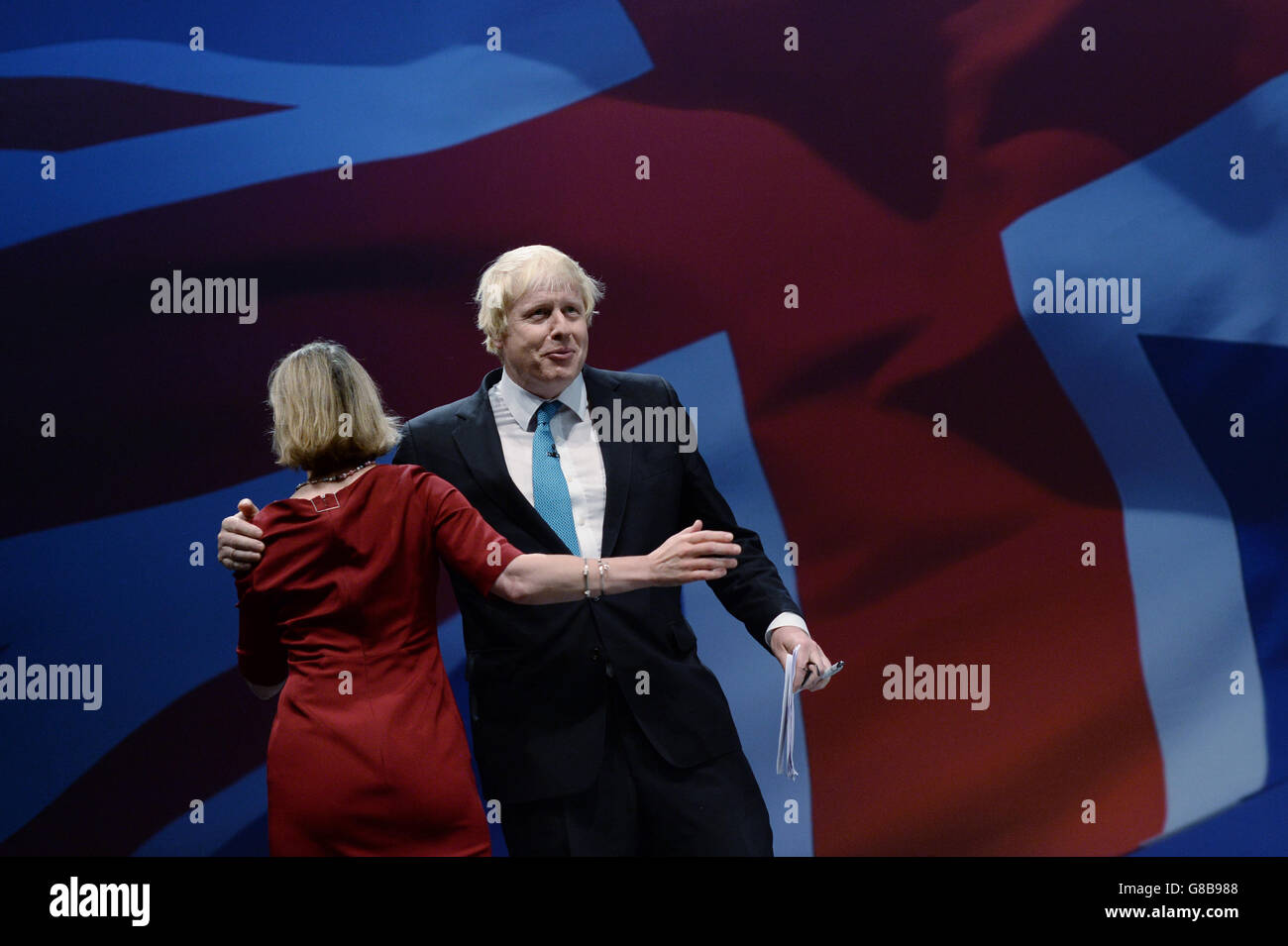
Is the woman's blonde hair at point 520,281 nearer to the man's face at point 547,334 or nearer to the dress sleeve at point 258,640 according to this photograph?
the man's face at point 547,334

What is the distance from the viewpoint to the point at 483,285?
2.72 meters

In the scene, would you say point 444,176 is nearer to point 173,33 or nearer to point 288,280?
point 288,280

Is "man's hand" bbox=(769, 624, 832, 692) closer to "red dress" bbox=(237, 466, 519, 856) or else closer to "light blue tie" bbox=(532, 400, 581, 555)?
"light blue tie" bbox=(532, 400, 581, 555)

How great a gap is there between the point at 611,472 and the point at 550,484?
139mm

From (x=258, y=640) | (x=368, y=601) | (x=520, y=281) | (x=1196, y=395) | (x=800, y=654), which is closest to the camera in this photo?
(x=368, y=601)

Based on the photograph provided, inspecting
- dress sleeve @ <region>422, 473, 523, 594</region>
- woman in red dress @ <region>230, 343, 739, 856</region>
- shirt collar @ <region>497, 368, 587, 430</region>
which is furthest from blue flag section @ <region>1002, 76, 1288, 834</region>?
dress sleeve @ <region>422, 473, 523, 594</region>

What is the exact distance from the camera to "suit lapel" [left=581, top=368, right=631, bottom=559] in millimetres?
2594

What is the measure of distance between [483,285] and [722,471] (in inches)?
38.4

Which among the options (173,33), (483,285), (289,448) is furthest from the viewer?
(173,33)

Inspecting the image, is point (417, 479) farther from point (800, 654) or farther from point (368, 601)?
point (800, 654)

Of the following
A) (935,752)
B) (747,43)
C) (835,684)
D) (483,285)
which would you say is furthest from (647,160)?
(935,752)

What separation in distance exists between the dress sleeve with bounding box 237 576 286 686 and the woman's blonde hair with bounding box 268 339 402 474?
10.4 inches

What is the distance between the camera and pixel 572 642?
2588 millimetres

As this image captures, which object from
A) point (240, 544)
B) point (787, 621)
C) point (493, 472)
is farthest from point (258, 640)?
point (787, 621)
